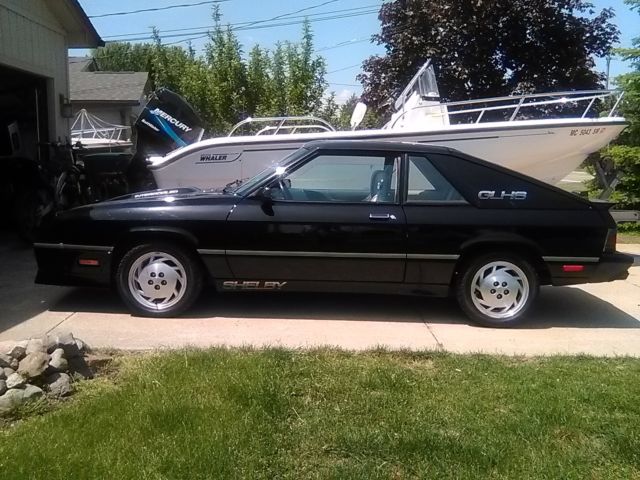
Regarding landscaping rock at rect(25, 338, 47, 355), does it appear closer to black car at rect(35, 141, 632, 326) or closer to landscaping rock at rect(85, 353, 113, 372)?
landscaping rock at rect(85, 353, 113, 372)

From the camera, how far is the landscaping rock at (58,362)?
13.7 feet

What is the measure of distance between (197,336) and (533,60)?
9.94 m

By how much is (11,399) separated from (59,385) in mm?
290

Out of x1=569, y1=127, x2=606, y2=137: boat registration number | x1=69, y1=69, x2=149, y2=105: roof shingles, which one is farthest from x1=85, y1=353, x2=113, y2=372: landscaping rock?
x1=69, y1=69, x2=149, y2=105: roof shingles

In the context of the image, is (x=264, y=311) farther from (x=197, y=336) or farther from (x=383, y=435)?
(x=383, y=435)

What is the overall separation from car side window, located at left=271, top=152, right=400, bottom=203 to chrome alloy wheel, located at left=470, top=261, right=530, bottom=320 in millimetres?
1034

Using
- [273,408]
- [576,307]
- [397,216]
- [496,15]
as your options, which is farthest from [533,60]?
[273,408]

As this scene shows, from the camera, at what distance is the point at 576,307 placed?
22.2 ft

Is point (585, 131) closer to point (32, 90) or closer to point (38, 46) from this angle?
point (38, 46)

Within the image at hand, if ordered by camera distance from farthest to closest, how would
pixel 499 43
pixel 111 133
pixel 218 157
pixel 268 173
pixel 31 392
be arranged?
1. pixel 111 133
2. pixel 499 43
3. pixel 218 157
4. pixel 268 173
5. pixel 31 392

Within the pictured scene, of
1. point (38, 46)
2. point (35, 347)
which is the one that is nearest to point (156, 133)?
point (38, 46)

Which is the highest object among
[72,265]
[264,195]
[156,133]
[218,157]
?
[156,133]

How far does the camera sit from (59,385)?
161 inches

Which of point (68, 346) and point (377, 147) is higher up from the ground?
point (377, 147)
